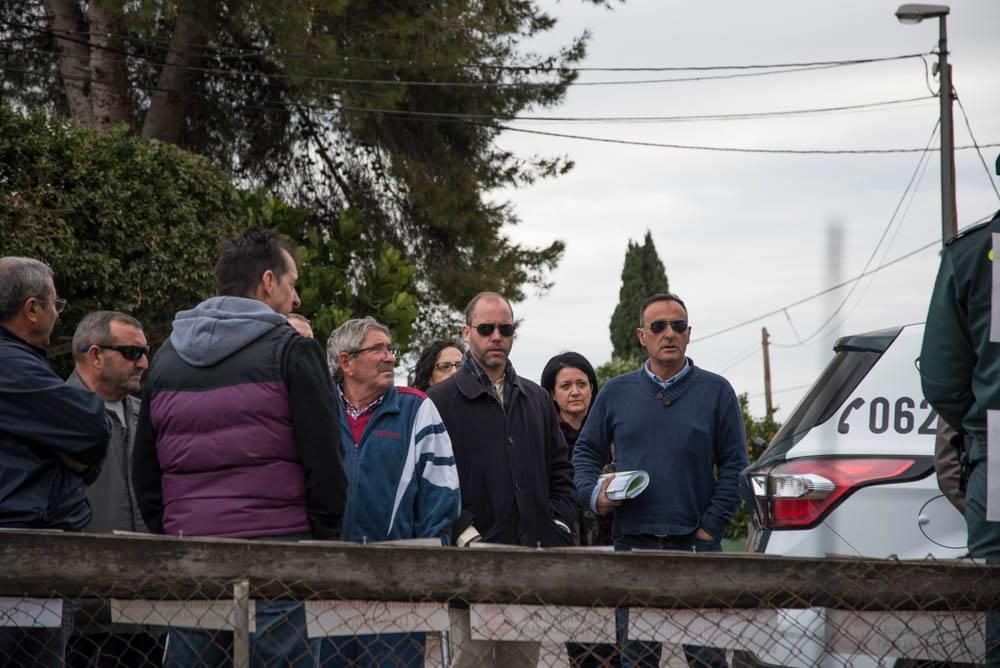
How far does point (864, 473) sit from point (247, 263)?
237 cm

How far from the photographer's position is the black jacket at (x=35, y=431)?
410 cm

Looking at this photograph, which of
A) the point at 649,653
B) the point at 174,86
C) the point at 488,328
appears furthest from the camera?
the point at 174,86

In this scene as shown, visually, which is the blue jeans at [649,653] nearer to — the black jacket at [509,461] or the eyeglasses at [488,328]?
the black jacket at [509,461]

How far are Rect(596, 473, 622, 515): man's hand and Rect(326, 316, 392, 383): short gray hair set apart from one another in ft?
4.06

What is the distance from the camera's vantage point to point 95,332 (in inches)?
213

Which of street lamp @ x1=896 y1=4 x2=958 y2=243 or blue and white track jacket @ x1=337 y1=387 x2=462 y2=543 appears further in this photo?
A: street lamp @ x1=896 y1=4 x2=958 y2=243

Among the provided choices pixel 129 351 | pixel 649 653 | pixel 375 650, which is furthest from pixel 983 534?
pixel 129 351

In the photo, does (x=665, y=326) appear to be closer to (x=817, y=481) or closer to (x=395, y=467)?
(x=817, y=481)

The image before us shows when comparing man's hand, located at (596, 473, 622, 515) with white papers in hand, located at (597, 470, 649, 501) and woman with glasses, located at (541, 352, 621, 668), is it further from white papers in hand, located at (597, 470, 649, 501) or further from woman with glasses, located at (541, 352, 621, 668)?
woman with glasses, located at (541, 352, 621, 668)

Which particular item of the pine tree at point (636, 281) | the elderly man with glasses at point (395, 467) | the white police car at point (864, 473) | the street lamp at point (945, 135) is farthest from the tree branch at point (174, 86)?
the pine tree at point (636, 281)

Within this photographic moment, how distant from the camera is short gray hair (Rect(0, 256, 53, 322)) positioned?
434 cm

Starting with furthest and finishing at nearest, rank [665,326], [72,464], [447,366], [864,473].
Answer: [447,366], [665,326], [864,473], [72,464]

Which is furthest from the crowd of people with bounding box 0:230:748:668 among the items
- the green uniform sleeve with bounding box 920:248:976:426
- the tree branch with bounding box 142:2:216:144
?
the tree branch with bounding box 142:2:216:144

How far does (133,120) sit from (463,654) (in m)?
15.8
